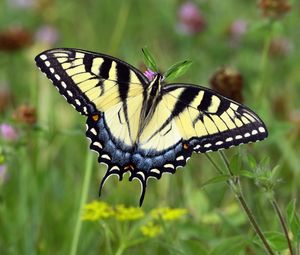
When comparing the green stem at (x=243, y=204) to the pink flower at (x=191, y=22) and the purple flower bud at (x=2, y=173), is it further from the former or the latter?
the pink flower at (x=191, y=22)

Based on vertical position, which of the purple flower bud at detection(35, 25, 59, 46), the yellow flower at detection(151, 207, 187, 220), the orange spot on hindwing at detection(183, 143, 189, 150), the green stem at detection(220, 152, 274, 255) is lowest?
the green stem at detection(220, 152, 274, 255)

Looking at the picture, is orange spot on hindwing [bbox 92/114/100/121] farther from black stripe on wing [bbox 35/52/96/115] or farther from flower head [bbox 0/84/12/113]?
flower head [bbox 0/84/12/113]

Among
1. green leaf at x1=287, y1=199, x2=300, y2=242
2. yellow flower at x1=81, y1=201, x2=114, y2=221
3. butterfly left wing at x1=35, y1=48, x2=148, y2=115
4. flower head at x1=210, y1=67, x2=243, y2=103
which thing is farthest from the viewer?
flower head at x1=210, y1=67, x2=243, y2=103

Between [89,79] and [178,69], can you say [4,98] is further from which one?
[178,69]

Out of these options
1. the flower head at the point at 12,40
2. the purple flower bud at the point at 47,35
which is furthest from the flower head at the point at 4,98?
the purple flower bud at the point at 47,35

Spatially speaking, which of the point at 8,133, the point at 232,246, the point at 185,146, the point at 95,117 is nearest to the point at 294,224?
the point at 232,246

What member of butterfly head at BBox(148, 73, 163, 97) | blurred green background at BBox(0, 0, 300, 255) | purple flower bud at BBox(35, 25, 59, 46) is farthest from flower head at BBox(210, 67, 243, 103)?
purple flower bud at BBox(35, 25, 59, 46)

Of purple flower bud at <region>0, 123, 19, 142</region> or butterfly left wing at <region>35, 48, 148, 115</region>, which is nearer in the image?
butterfly left wing at <region>35, 48, 148, 115</region>

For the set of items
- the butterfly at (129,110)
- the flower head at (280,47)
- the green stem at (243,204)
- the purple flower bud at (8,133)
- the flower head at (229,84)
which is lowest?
the green stem at (243,204)
